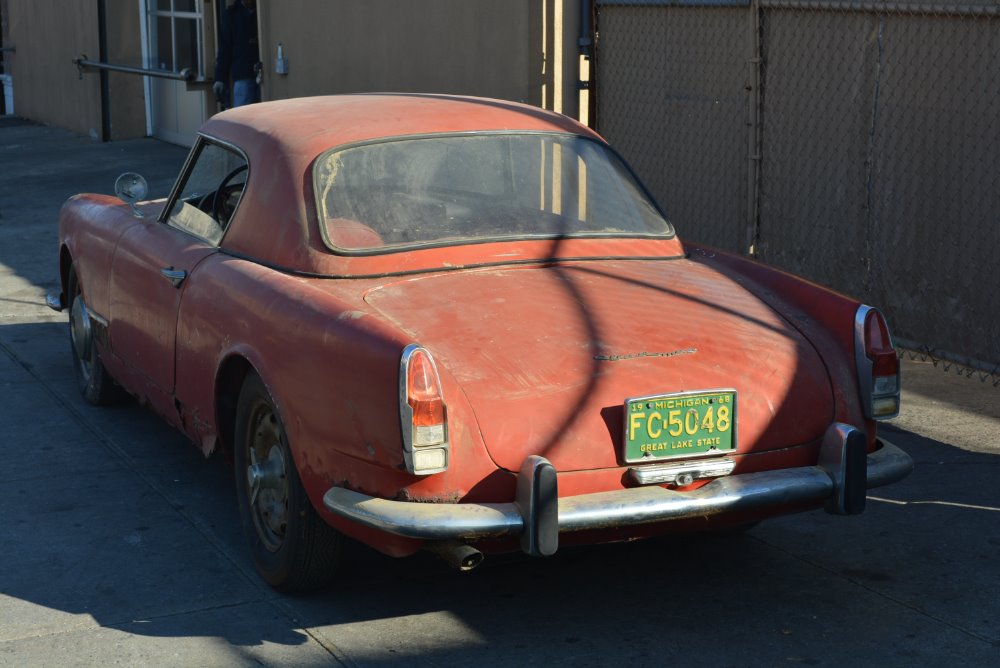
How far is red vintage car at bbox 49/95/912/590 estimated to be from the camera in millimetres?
4016

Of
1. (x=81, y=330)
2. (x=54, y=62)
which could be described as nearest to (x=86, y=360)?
(x=81, y=330)

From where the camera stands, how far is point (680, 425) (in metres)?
4.16

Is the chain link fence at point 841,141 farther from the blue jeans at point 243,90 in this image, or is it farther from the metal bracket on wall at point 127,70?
the metal bracket on wall at point 127,70

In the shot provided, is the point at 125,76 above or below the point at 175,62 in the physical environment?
below

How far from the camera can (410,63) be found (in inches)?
466

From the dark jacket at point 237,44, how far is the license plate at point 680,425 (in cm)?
1099

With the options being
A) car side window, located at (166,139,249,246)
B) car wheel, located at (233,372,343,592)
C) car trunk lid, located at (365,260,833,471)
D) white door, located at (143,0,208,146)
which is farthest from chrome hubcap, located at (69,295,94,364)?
white door, located at (143,0,208,146)

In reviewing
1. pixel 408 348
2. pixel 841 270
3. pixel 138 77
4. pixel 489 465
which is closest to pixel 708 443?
pixel 489 465

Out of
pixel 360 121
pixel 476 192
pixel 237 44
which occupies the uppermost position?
pixel 237 44

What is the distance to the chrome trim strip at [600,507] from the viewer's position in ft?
12.8

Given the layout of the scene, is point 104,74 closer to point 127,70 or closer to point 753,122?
point 127,70

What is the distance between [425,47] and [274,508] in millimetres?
7487

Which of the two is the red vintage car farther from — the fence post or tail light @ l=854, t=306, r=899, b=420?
the fence post

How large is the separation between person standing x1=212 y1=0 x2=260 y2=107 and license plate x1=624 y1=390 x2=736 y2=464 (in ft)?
35.3
